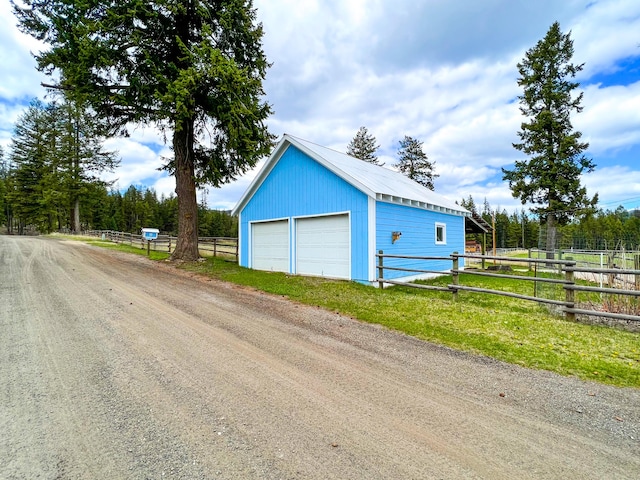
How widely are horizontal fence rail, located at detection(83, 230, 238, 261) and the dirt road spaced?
11068mm

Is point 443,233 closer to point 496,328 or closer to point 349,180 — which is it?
point 349,180

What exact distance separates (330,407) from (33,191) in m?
42.6

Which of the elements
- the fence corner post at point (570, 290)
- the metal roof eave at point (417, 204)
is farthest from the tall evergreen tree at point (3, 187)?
the fence corner post at point (570, 290)

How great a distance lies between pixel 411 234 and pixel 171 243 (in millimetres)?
15132

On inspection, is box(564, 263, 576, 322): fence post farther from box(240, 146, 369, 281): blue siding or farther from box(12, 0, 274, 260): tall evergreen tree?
box(12, 0, 274, 260): tall evergreen tree

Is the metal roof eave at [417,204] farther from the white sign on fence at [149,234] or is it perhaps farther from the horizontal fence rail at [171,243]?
the white sign on fence at [149,234]

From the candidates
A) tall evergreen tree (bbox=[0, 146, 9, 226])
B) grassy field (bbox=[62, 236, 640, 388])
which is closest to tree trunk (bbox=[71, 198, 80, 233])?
tall evergreen tree (bbox=[0, 146, 9, 226])

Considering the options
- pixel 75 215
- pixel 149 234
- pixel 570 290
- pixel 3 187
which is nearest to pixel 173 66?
pixel 149 234

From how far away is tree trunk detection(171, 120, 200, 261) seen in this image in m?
12.8

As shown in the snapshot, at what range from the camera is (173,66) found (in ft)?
36.1

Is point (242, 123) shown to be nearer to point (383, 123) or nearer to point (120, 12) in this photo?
point (120, 12)

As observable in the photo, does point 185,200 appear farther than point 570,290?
Yes

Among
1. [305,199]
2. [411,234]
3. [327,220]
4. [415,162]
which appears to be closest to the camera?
[327,220]

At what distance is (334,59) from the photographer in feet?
41.1
